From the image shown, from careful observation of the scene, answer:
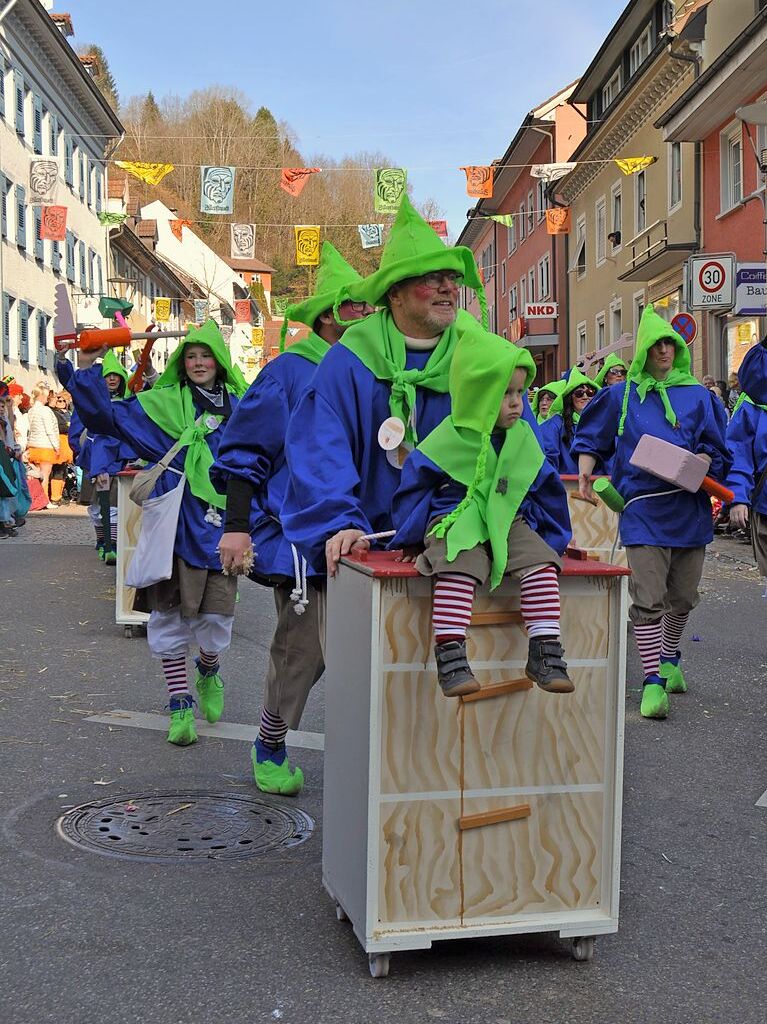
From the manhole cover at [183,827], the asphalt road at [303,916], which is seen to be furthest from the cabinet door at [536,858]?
the manhole cover at [183,827]

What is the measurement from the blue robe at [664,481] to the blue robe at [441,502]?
3456mm

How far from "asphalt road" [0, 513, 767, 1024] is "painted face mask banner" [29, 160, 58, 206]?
2646 cm

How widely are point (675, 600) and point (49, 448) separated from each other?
18.0 meters

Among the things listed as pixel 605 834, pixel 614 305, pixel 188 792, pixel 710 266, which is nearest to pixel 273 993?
pixel 605 834

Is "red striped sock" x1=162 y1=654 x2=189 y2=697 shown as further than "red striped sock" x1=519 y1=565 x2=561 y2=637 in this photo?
Yes

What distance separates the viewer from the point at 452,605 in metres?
3.25

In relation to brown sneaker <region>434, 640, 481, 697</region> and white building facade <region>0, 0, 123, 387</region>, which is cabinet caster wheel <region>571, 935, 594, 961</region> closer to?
brown sneaker <region>434, 640, 481, 697</region>

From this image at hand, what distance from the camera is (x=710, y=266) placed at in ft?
63.1

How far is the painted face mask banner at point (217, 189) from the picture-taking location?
87.2ft

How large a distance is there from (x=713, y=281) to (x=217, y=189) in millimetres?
11556

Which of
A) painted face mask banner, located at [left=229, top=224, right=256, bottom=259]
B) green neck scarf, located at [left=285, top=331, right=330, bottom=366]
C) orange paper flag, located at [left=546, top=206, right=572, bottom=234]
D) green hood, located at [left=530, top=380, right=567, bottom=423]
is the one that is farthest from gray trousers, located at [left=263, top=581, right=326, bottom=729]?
orange paper flag, located at [left=546, top=206, right=572, bottom=234]

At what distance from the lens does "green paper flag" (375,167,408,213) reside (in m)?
26.1

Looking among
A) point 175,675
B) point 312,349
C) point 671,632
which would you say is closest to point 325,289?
point 312,349

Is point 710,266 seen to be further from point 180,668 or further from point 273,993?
point 273,993
